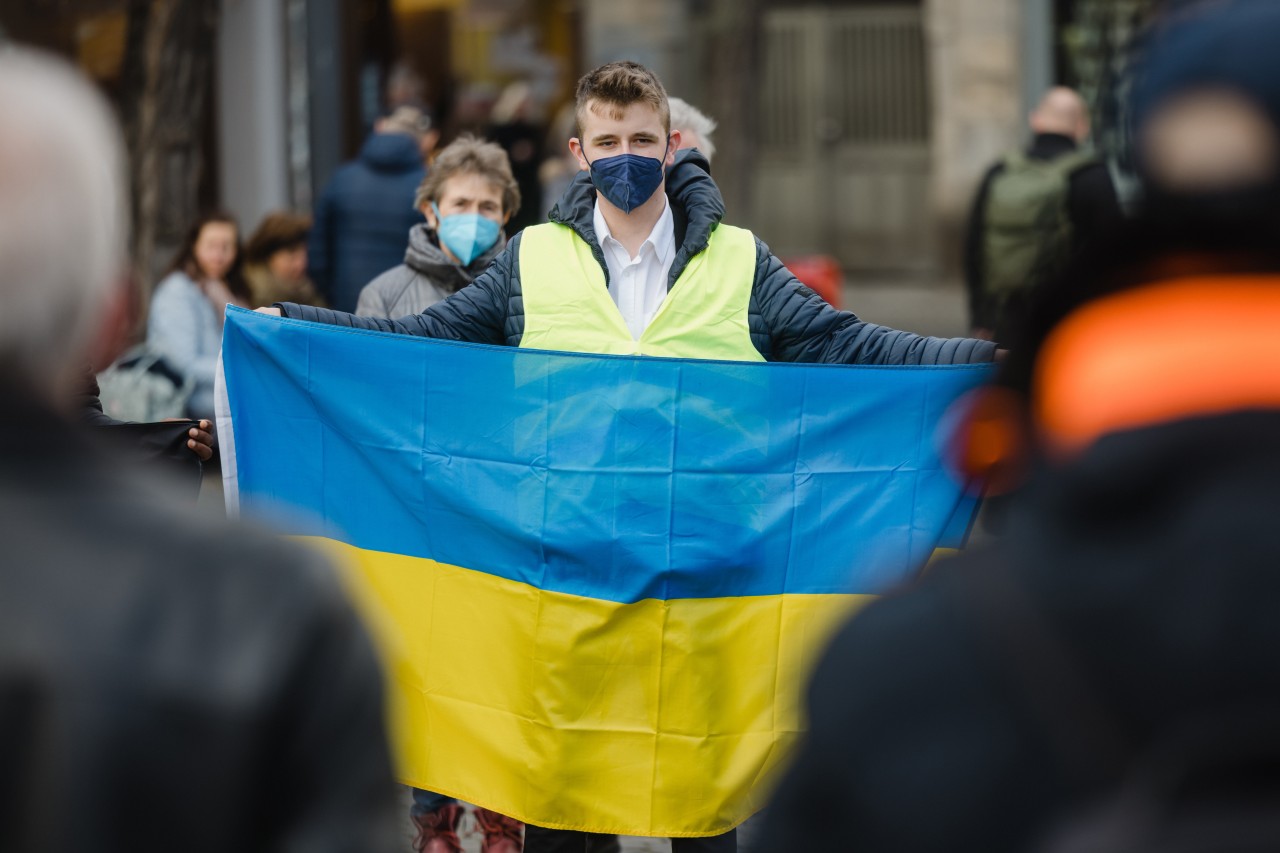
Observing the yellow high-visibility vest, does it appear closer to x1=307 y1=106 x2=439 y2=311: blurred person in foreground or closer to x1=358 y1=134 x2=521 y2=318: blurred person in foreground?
x1=358 y1=134 x2=521 y2=318: blurred person in foreground

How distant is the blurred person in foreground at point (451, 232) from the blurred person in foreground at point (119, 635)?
413 centimetres

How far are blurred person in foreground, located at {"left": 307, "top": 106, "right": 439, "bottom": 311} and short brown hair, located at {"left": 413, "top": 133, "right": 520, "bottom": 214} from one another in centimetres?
288

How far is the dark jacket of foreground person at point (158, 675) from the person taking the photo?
1.63 metres

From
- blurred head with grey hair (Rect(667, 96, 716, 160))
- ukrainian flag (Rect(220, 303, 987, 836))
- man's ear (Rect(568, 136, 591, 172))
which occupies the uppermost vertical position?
blurred head with grey hair (Rect(667, 96, 716, 160))

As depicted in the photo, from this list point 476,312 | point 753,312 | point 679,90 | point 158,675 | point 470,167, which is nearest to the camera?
point 158,675

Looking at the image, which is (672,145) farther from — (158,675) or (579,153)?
(158,675)

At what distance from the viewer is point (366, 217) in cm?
917

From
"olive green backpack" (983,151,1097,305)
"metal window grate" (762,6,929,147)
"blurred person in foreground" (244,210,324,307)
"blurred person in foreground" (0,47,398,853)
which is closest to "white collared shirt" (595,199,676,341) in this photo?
"blurred person in foreground" (0,47,398,853)

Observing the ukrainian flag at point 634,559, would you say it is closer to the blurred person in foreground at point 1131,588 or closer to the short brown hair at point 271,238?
the blurred person in foreground at point 1131,588

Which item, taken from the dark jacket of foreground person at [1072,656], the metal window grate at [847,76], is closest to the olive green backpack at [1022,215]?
the dark jacket of foreground person at [1072,656]

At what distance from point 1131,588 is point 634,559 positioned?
314 centimetres

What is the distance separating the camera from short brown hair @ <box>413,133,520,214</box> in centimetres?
603

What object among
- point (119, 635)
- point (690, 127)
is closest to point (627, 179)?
point (690, 127)

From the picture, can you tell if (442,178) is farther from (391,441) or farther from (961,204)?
(961,204)
